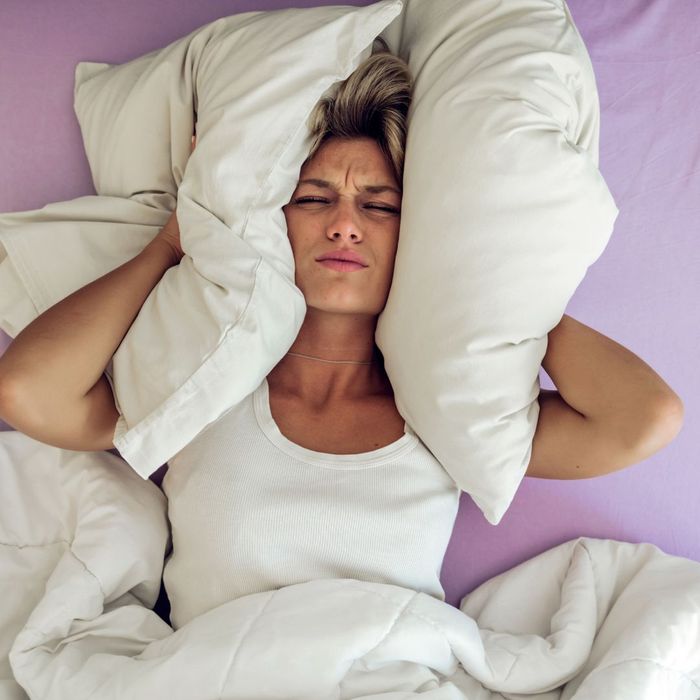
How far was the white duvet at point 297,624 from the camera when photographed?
43.6 inches

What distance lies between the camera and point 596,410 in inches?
48.3

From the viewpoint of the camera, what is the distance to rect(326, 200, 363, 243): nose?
49.9 inches

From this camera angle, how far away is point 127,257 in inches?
55.3

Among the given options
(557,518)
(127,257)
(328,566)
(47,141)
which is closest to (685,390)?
(557,518)

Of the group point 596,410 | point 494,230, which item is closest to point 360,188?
point 494,230

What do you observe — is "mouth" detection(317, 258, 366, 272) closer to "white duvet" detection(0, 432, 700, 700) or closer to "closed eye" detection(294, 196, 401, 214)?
"closed eye" detection(294, 196, 401, 214)

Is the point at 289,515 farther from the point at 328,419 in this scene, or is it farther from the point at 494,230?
the point at 494,230

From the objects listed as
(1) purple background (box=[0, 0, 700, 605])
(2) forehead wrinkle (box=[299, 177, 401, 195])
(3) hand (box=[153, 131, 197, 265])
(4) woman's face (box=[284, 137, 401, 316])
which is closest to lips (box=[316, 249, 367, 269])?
(4) woman's face (box=[284, 137, 401, 316])

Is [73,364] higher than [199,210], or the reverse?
[199,210]

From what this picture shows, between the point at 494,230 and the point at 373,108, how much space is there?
29 centimetres

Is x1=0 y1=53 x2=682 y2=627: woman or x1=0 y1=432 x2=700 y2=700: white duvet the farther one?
x1=0 y1=53 x2=682 y2=627: woman

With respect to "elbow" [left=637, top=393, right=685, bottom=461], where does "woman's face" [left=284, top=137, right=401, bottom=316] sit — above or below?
above

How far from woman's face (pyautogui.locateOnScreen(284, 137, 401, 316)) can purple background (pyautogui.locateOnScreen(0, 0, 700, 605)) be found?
0.40 m

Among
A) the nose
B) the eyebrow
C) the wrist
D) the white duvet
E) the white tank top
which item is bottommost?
the white duvet
